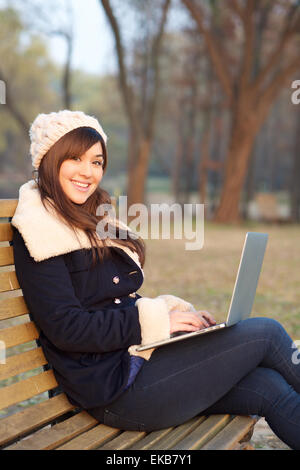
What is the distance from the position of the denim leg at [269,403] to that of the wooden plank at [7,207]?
1140 millimetres

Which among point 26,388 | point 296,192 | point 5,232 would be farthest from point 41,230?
point 296,192

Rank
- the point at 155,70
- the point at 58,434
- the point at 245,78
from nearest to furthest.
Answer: the point at 58,434 → the point at 245,78 → the point at 155,70

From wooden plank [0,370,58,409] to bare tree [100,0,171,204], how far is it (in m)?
10.6

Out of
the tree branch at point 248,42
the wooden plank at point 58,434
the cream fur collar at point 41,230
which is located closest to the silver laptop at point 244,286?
the wooden plank at point 58,434

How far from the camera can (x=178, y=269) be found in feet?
28.3

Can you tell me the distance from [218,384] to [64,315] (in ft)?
2.17

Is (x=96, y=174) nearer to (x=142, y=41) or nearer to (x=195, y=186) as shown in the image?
(x=142, y=41)

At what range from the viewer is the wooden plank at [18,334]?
203cm

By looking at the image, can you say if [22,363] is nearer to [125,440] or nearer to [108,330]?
[108,330]

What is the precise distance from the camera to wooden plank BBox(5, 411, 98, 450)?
5.90 ft

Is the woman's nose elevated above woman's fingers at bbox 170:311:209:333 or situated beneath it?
elevated above

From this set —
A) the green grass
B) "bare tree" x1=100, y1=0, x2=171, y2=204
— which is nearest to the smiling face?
the green grass

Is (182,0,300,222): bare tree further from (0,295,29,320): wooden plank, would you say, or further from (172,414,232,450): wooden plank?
(172,414,232,450): wooden plank
